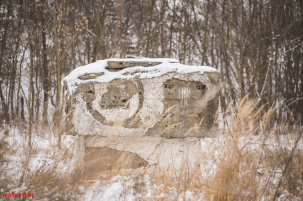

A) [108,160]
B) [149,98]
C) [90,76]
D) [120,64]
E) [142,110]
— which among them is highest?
[120,64]

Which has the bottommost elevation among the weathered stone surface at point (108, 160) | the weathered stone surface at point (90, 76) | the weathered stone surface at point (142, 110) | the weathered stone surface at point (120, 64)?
the weathered stone surface at point (108, 160)

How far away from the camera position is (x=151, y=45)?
9.17 m

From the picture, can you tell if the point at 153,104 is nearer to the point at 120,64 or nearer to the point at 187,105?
the point at 187,105

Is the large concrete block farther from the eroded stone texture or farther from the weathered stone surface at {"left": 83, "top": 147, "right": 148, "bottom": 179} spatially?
the weathered stone surface at {"left": 83, "top": 147, "right": 148, "bottom": 179}

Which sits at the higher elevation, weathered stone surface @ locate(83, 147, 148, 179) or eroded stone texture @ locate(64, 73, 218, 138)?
eroded stone texture @ locate(64, 73, 218, 138)

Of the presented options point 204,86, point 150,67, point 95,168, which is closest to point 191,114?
point 204,86

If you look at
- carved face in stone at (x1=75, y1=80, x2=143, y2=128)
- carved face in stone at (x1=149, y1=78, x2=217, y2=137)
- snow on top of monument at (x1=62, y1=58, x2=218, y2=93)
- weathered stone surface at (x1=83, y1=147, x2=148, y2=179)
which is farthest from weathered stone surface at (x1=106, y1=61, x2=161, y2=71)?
weathered stone surface at (x1=83, y1=147, x2=148, y2=179)

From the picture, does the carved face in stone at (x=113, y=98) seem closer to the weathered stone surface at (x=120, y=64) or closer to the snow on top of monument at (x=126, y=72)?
the snow on top of monument at (x=126, y=72)

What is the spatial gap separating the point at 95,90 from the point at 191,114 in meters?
0.99

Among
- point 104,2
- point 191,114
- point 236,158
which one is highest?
point 104,2

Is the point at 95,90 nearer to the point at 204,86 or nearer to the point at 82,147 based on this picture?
the point at 82,147

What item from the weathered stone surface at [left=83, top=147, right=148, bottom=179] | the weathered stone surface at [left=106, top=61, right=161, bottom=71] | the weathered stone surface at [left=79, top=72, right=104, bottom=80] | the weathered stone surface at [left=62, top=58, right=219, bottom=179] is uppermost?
the weathered stone surface at [left=106, top=61, right=161, bottom=71]

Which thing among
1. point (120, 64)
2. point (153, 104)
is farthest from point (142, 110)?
point (120, 64)

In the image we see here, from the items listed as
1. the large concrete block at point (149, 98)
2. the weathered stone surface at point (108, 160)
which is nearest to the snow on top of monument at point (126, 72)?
the large concrete block at point (149, 98)
